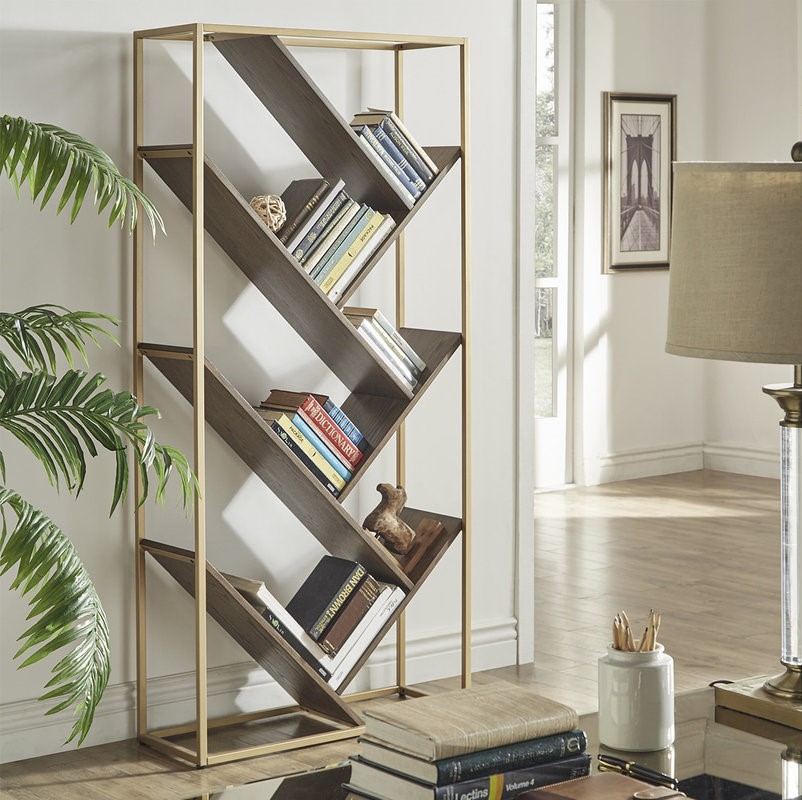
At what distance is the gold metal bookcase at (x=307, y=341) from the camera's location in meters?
3.26

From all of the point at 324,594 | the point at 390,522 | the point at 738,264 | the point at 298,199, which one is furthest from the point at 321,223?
the point at 738,264

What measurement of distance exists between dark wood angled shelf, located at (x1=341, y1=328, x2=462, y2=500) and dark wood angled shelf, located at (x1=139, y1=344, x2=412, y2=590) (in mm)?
107

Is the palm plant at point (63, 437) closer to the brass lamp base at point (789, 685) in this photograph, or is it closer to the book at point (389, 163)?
the book at point (389, 163)

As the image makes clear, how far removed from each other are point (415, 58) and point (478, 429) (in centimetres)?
111

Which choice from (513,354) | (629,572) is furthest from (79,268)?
(629,572)

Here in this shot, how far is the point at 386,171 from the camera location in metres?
3.54

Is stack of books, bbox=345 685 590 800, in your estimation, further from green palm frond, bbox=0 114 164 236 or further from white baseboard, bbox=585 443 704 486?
white baseboard, bbox=585 443 704 486

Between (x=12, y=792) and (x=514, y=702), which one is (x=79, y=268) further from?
(x=514, y=702)

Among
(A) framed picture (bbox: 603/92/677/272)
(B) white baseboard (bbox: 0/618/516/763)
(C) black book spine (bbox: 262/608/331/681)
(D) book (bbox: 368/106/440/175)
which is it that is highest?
(A) framed picture (bbox: 603/92/677/272)

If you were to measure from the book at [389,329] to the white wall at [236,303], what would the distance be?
0.20 m

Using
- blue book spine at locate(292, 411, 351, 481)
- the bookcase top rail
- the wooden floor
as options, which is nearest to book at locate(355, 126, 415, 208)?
the bookcase top rail

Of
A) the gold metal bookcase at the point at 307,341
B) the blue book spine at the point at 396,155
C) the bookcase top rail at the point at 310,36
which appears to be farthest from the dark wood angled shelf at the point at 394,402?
the bookcase top rail at the point at 310,36

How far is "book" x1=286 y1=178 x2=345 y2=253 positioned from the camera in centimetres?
344

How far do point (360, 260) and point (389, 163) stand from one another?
0.87 feet
